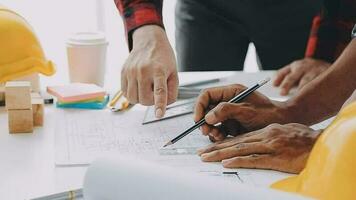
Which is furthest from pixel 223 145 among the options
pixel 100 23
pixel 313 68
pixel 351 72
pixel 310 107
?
pixel 100 23

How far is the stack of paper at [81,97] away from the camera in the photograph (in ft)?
3.71

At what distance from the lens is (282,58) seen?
5.05 feet

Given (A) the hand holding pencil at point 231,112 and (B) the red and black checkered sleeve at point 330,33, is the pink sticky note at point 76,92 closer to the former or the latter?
(A) the hand holding pencil at point 231,112

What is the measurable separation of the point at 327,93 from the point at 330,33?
1.12 feet

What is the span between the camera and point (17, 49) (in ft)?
3.73

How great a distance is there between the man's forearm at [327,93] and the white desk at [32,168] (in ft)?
1.40

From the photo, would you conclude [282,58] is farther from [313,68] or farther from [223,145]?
[223,145]

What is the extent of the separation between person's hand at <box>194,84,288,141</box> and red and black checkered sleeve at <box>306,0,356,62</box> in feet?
1.27

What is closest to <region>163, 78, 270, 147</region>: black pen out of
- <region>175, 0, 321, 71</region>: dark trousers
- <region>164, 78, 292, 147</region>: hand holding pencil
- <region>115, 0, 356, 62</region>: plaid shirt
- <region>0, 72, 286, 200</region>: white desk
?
<region>164, 78, 292, 147</region>: hand holding pencil

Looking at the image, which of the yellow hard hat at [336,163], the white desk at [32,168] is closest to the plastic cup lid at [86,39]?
the white desk at [32,168]

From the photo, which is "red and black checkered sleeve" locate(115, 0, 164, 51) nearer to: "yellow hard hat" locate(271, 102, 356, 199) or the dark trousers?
the dark trousers

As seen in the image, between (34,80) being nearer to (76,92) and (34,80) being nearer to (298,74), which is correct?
(76,92)

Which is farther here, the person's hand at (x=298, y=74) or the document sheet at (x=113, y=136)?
the person's hand at (x=298, y=74)

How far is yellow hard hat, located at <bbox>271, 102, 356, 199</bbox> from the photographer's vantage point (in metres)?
0.58
